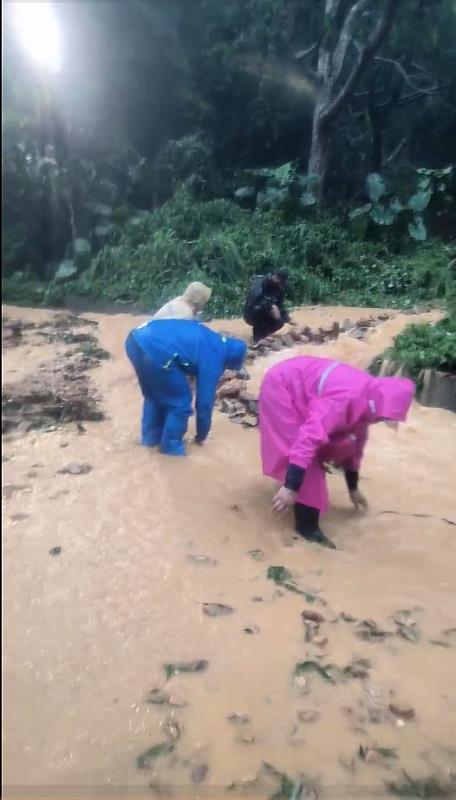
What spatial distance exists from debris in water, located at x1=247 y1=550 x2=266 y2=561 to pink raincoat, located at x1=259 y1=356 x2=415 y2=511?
26cm

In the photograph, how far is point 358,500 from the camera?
231cm

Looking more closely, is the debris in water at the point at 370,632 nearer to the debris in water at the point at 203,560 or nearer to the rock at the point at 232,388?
the debris in water at the point at 203,560

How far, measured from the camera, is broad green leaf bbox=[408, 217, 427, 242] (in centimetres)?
201

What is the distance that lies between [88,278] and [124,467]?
39cm

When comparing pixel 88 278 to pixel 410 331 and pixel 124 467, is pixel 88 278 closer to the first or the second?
pixel 124 467

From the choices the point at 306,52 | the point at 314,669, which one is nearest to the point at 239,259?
the point at 306,52

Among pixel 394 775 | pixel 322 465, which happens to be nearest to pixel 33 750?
pixel 394 775

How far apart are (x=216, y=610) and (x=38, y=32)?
41.9 inches

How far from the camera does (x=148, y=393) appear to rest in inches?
92.4

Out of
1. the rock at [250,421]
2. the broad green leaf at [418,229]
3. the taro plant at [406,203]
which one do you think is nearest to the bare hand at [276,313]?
the taro plant at [406,203]

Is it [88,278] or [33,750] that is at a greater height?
[88,278]

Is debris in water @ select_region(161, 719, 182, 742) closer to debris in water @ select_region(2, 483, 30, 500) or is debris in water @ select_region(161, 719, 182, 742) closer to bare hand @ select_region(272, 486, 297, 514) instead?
debris in water @ select_region(2, 483, 30, 500)

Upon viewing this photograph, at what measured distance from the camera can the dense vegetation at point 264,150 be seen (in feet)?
3.83

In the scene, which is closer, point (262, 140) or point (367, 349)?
point (262, 140)
